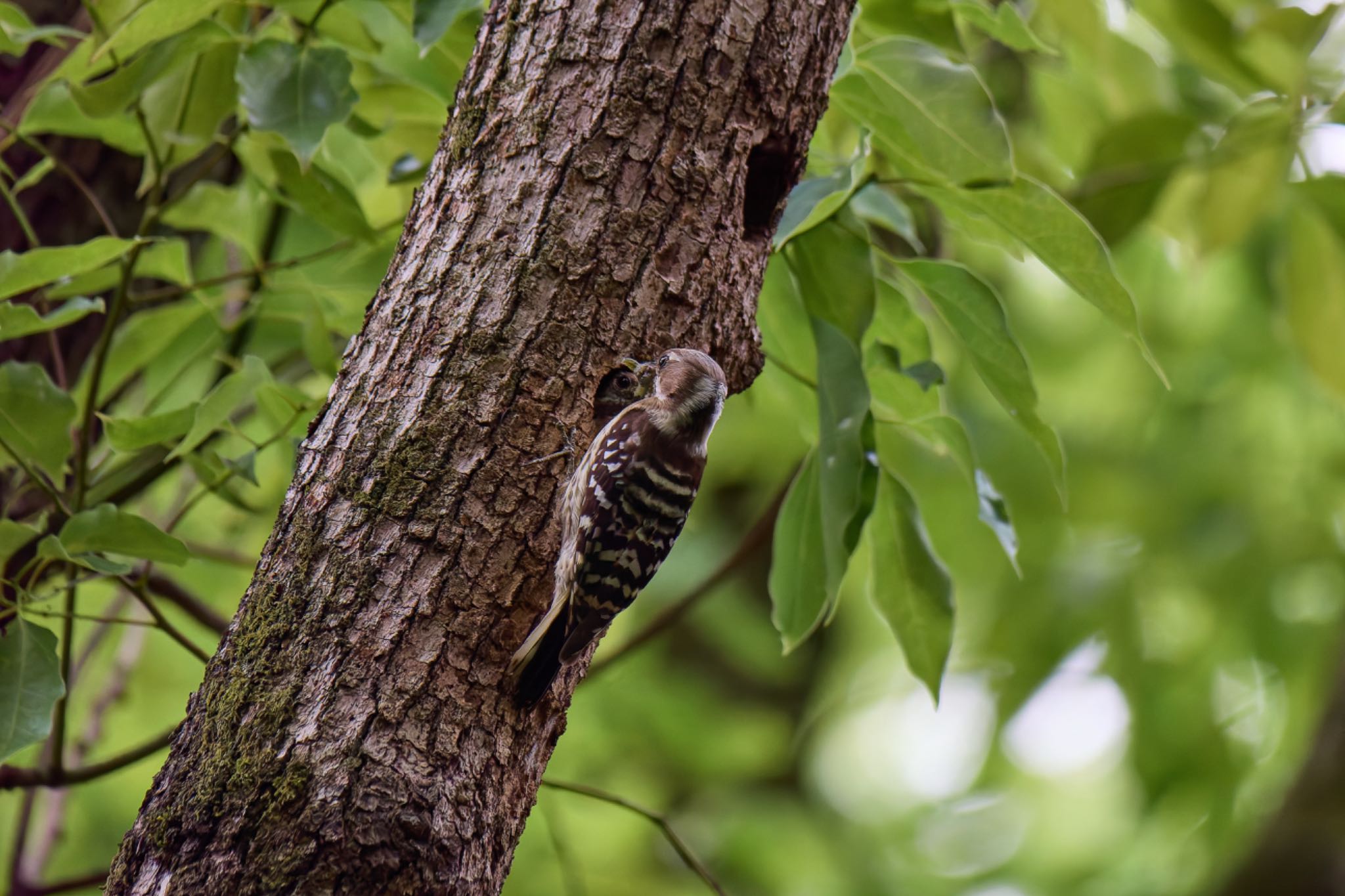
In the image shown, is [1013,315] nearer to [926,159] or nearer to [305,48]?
[926,159]

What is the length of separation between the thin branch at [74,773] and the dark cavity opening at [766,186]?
1.74 m

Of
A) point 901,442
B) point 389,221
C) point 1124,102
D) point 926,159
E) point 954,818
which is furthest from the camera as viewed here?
point 954,818

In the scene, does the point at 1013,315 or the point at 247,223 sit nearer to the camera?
the point at 247,223

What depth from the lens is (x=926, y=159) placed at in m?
2.61

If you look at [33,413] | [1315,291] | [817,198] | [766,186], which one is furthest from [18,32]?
[1315,291]

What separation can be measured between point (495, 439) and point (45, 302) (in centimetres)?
164

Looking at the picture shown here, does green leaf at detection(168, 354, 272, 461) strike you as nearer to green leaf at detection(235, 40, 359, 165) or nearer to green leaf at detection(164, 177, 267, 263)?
green leaf at detection(235, 40, 359, 165)

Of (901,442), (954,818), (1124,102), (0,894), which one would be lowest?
(954,818)

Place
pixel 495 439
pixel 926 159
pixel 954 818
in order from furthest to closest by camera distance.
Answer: pixel 954 818
pixel 926 159
pixel 495 439

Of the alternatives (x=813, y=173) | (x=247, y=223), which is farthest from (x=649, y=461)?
(x=247, y=223)

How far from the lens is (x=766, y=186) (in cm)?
269

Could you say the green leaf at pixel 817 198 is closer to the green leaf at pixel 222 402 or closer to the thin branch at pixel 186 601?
the green leaf at pixel 222 402

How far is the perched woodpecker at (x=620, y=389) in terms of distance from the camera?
257 centimetres

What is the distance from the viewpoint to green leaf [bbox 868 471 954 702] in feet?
9.15
